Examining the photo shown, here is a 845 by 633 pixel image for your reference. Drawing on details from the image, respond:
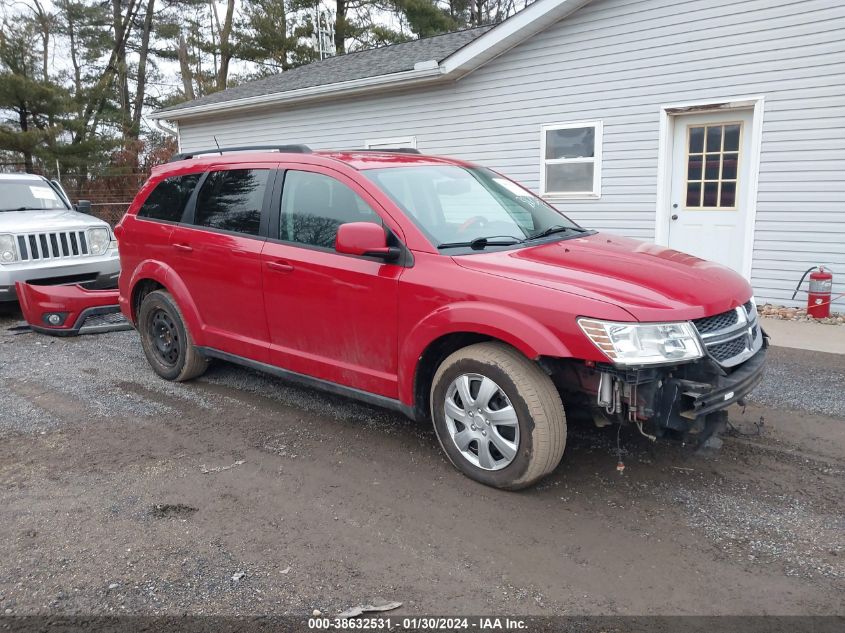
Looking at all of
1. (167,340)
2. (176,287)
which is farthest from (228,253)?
(167,340)

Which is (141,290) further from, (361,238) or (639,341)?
(639,341)

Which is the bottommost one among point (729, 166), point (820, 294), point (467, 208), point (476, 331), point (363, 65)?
point (820, 294)

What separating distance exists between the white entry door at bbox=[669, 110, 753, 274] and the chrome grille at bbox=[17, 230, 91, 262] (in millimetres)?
7638

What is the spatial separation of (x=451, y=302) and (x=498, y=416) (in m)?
0.64

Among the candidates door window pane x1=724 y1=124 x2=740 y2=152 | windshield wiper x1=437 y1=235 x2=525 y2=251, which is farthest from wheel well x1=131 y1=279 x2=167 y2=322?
door window pane x1=724 y1=124 x2=740 y2=152

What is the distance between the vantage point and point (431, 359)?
3693mm

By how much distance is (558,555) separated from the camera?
114 inches

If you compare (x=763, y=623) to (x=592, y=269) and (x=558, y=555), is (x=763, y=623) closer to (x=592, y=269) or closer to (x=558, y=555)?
(x=558, y=555)

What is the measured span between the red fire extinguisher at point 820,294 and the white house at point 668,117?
0.40 m

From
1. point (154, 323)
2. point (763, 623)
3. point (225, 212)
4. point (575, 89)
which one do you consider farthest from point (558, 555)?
point (575, 89)

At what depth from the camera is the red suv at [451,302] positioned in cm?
307

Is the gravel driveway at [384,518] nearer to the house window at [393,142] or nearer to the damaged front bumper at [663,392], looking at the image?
the damaged front bumper at [663,392]

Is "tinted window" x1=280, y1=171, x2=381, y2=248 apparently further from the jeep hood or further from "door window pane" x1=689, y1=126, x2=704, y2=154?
"door window pane" x1=689, y1=126, x2=704, y2=154

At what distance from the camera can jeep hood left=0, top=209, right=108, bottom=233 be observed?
7.61 meters
